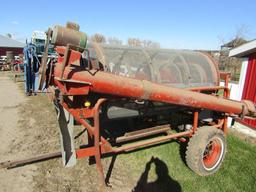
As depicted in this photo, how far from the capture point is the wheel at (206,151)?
4137 millimetres

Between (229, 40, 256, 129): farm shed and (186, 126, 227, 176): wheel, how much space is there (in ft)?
10.5

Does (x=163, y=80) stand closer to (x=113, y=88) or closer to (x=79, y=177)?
(x=113, y=88)

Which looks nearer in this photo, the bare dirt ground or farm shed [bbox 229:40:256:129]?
the bare dirt ground

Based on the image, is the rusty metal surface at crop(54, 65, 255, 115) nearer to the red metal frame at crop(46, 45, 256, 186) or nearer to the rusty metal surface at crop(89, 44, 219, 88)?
the red metal frame at crop(46, 45, 256, 186)

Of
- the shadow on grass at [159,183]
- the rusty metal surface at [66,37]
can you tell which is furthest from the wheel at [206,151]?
the rusty metal surface at [66,37]

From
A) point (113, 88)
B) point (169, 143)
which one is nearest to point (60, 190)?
point (113, 88)

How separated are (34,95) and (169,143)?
25.8ft

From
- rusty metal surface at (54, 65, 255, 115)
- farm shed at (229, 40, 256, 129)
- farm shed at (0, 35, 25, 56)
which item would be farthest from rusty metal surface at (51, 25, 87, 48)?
farm shed at (0, 35, 25, 56)

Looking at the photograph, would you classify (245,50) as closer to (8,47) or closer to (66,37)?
(66,37)

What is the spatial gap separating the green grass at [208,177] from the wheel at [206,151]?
5.8 inches

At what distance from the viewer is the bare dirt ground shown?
3.83 meters

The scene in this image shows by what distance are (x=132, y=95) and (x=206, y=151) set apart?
243 cm

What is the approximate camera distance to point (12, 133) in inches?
239

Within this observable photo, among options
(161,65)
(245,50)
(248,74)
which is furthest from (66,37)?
(248,74)
